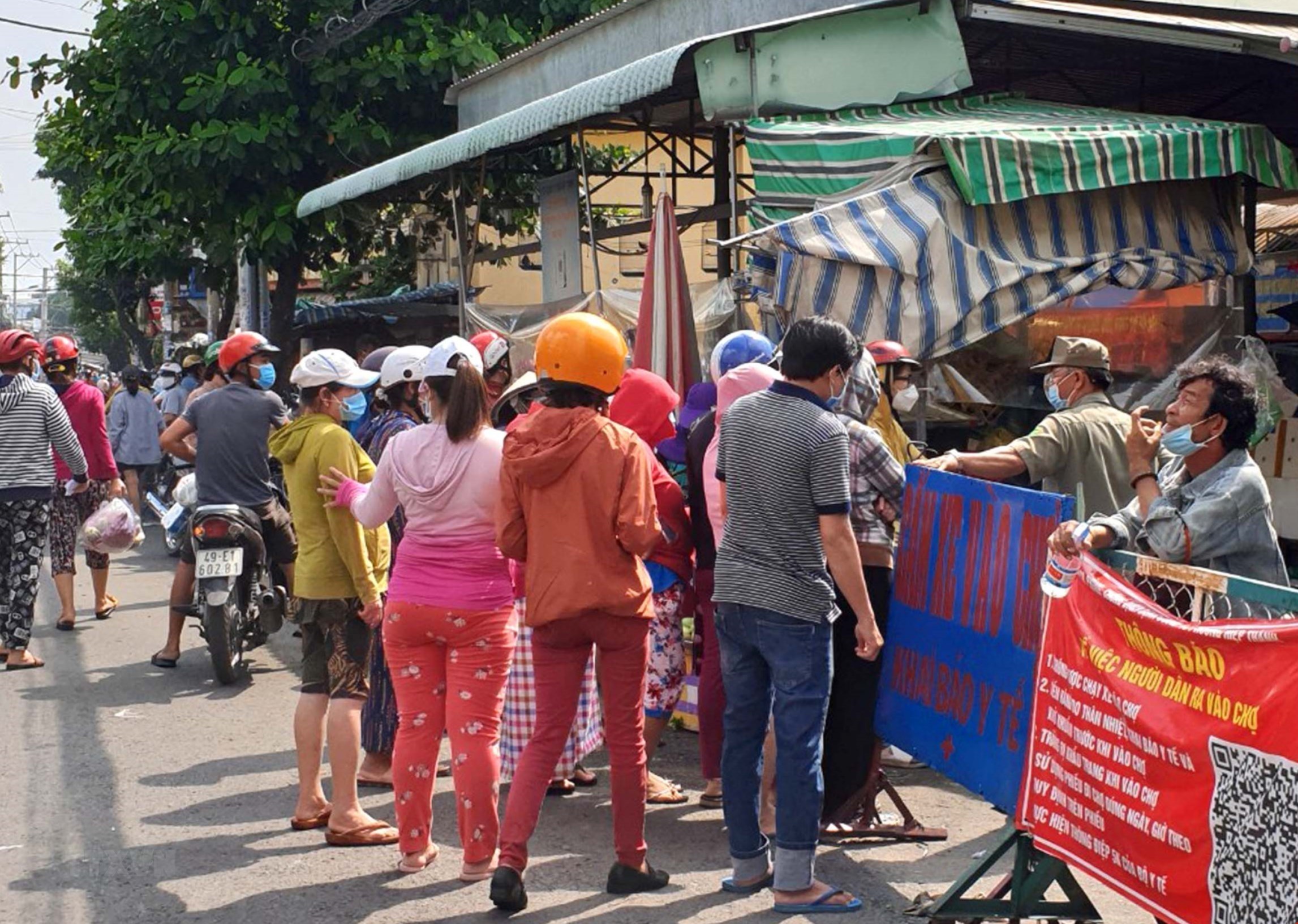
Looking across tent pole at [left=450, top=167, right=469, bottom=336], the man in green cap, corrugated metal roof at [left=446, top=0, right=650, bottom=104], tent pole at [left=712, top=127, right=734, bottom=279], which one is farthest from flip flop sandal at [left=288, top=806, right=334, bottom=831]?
corrugated metal roof at [left=446, top=0, right=650, bottom=104]

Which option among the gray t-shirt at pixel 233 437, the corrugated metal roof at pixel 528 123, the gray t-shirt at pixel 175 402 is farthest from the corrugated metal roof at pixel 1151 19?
the gray t-shirt at pixel 175 402

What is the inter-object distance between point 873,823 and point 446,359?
7.65ft

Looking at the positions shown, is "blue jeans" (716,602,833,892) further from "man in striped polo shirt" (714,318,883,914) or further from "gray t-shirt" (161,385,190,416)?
"gray t-shirt" (161,385,190,416)

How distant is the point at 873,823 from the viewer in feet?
19.2

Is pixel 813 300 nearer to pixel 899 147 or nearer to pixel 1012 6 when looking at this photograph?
pixel 899 147

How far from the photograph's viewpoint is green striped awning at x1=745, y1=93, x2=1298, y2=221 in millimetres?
7625

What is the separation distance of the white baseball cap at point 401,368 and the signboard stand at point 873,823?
7.36ft

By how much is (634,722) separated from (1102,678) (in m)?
1.61

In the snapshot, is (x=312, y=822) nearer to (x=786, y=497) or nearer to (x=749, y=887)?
(x=749, y=887)

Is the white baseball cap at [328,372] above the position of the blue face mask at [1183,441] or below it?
above

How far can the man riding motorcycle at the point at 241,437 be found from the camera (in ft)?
28.8

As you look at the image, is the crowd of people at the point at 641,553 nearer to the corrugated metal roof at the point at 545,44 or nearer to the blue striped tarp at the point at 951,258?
the blue striped tarp at the point at 951,258

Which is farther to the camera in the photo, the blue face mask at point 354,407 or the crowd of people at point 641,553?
the blue face mask at point 354,407

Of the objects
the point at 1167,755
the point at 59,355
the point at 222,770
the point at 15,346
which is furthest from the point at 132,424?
the point at 1167,755
